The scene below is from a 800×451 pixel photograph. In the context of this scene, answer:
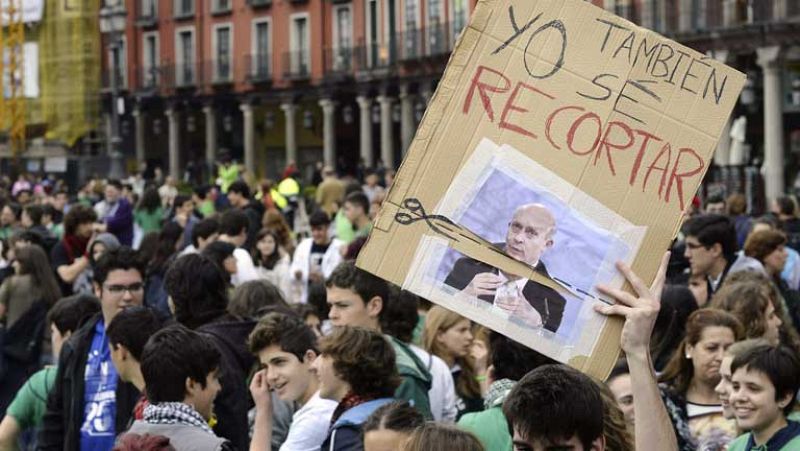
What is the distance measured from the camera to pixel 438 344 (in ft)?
24.3

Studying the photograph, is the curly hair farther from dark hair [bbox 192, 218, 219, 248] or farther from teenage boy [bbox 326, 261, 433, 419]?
dark hair [bbox 192, 218, 219, 248]

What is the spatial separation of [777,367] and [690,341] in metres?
0.92

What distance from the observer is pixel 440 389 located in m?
6.86

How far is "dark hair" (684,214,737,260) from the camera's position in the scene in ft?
29.2

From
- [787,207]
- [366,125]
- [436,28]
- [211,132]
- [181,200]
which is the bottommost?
[211,132]

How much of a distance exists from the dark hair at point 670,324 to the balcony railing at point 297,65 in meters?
42.0

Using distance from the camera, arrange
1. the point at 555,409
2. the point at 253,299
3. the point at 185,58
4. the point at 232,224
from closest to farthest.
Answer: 1. the point at 555,409
2. the point at 253,299
3. the point at 232,224
4. the point at 185,58

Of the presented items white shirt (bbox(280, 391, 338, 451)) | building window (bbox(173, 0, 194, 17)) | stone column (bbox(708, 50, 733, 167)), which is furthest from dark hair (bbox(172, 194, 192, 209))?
building window (bbox(173, 0, 194, 17))

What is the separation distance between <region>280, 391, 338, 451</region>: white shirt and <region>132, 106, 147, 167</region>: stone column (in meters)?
53.1

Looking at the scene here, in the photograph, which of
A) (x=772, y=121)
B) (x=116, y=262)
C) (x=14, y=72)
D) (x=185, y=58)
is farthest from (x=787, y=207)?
(x=185, y=58)

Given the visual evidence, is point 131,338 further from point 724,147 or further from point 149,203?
point 724,147

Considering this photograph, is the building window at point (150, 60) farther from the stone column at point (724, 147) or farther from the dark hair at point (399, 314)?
the dark hair at point (399, 314)

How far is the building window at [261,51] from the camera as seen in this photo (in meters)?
52.0

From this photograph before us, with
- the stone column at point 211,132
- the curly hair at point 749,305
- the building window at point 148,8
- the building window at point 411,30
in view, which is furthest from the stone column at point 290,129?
the curly hair at point 749,305
